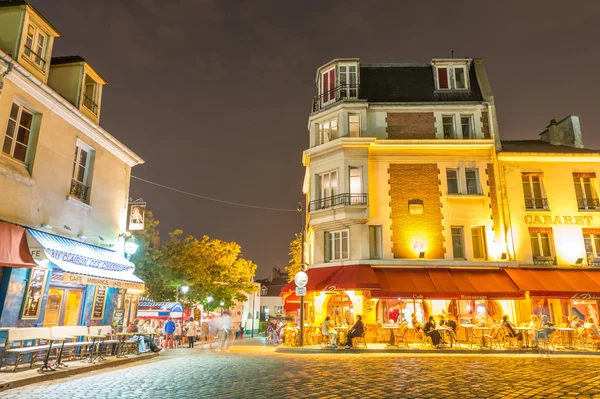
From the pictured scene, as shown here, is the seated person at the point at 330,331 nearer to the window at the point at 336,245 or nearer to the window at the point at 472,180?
the window at the point at 336,245

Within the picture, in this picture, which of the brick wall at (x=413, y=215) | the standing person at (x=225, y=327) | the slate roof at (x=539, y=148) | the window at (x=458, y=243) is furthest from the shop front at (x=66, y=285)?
the slate roof at (x=539, y=148)

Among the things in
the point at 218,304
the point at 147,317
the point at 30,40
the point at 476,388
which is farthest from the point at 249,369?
the point at 218,304

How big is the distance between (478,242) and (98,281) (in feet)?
59.8

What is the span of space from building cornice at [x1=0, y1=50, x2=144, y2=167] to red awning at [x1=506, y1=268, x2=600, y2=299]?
19.3 metres

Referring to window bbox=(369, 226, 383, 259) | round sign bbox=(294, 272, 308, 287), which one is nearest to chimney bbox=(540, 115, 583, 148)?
window bbox=(369, 226, 383, 259)

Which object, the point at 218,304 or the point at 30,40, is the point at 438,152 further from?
the point at 218,304

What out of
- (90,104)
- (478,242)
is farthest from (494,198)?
(90,104)

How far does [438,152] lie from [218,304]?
3398 centimetres

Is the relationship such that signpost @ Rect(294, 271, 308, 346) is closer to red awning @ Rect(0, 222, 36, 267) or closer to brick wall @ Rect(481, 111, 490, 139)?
red awning @ Rect(0, 222, 36, 267)

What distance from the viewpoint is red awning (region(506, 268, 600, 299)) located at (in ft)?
60.5

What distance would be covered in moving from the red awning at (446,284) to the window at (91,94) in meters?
14.7

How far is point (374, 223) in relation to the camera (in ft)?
70.2

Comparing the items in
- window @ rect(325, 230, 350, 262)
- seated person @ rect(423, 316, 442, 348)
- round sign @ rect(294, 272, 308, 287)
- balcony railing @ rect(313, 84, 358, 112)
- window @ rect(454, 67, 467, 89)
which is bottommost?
seated person @ rect(423, 316, 442, 348)

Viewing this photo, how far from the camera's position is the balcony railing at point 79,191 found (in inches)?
576
